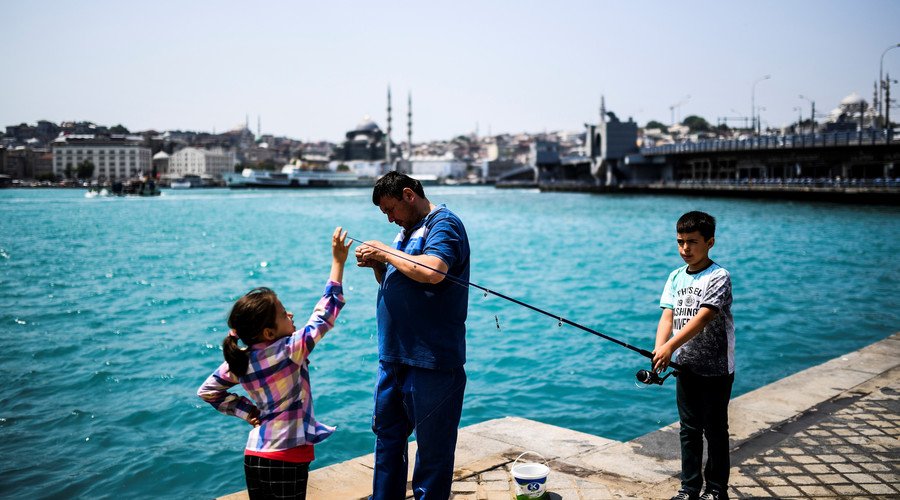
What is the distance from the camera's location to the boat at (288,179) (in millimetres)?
119812

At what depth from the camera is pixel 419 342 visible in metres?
2.84

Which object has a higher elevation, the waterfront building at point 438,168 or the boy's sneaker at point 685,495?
the waterfront building at point 438,168

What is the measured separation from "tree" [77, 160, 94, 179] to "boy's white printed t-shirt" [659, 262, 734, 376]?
6463 inches

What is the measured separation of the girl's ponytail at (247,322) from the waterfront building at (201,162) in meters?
167

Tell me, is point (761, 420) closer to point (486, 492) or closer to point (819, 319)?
point (486, 492)

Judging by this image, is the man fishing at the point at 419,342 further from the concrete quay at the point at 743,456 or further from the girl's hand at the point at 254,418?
the concrete quay at the point at 743,456

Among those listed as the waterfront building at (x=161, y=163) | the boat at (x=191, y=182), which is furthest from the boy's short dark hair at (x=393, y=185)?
the waterfront building at (x=161, y=163)

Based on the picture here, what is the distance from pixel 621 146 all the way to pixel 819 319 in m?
80.2

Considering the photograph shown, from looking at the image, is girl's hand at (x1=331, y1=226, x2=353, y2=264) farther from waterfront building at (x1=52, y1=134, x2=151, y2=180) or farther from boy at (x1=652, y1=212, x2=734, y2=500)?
waterfront building at (x1=52, y1=134, x2=151, y2=180)

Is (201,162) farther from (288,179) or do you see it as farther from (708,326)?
(708,326)

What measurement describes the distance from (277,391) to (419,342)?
0.59 metres

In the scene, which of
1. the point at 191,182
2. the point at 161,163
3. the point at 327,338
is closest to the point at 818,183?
the point at 327,338

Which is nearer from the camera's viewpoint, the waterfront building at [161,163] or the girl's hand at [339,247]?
the girl's hand at [339,247]

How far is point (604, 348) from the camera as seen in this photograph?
34.9 ft
